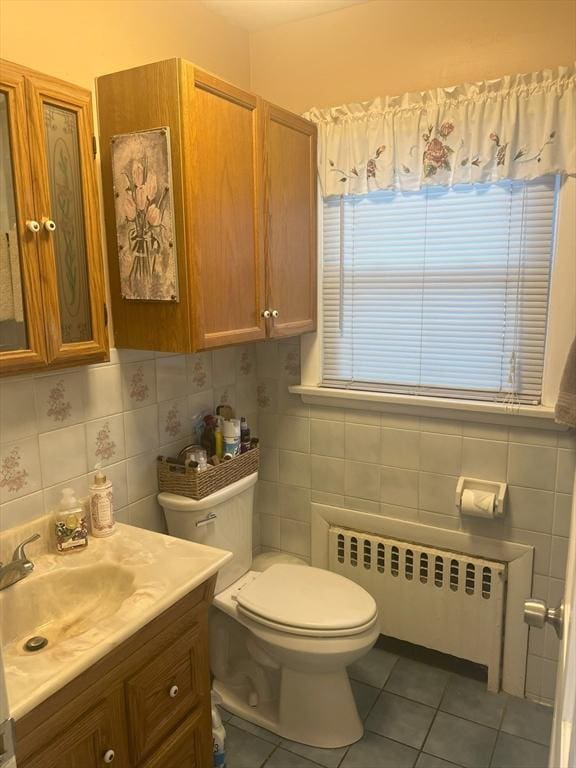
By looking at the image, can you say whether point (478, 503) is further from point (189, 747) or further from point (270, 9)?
point (270, 9)

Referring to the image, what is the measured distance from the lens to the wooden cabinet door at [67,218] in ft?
4.50

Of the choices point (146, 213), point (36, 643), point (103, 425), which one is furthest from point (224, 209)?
point (36, 643)

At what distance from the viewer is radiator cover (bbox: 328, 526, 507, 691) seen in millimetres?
2123

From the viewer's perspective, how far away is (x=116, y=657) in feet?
4.14

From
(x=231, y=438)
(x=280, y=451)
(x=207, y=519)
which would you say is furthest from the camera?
(x=280, y=451)

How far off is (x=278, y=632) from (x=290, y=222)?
4.48 feet

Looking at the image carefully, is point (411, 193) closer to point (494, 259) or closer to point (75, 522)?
point (494, 259)

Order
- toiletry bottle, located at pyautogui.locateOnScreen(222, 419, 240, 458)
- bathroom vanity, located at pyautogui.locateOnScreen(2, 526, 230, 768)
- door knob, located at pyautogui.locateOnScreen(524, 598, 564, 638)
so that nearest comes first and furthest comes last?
door knob, located at pyautogui.locateOnScreen(524, 598, 564, 638)
bathroom vanity, located at pyautogui.locateOnScreen(2, 526, 230, 768)
toiletry bottle, located at pyautogui.locateOnScreen(222, 419, 240, 458)

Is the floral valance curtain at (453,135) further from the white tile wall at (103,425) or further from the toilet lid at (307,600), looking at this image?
the toilet lid at (307,600)

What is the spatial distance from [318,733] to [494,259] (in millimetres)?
1692

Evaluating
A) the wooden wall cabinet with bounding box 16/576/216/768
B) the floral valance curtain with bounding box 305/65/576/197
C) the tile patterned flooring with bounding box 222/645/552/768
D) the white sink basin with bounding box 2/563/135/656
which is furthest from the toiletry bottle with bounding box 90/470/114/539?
the floral valance curtain with bounding box 305/65/576/197

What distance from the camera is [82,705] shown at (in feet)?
3.91

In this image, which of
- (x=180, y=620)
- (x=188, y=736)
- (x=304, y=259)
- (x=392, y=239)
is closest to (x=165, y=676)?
(x=180, y=620)

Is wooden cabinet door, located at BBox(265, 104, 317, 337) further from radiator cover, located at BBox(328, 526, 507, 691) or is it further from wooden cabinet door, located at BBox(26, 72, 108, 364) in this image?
radiator cover, located at BBox(328, 526, 507, 691)
